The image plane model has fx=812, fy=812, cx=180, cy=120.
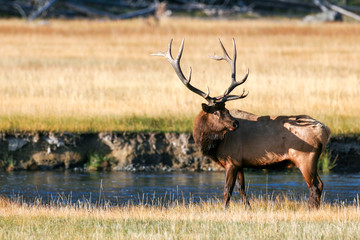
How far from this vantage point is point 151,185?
15.8 meters

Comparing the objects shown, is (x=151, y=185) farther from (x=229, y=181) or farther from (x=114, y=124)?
(x=229, y=181)

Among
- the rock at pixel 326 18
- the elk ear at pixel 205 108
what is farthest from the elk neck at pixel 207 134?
the rock at pixel 326 18

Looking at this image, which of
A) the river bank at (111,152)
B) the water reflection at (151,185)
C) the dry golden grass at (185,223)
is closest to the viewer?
the dry golden grass at (185,223)

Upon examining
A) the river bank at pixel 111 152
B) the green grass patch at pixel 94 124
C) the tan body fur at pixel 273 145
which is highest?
the tan body fur at pixel 273 145

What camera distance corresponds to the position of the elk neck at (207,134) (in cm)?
1221

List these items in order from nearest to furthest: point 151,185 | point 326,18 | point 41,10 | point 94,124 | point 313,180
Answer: point 313,180 < point 151,185 < point 94,124 < point 41,10 < point 326,18

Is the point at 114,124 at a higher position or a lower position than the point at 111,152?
higher

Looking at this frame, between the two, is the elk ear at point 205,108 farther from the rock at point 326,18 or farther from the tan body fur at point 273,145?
the rock at point 326,18

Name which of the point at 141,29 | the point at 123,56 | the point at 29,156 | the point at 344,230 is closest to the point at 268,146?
the point at 344,230

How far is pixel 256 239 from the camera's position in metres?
9.52

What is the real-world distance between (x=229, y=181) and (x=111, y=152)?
19.3ft

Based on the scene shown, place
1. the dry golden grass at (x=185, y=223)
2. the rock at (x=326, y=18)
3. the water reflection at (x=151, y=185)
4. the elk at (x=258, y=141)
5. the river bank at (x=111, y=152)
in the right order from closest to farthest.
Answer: the dry golden grass at (x=185, y=223) → the elk at (x=258, y=141) → the water reflection at (x=151, y=185) → the river bank at (x=111, y=152) → the rock at (x=326, y=18)

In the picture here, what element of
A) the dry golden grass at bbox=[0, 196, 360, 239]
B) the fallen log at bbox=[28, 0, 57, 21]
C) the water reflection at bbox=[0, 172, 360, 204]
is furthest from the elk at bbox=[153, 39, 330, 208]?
the fallen log at bbox=[28, 0, 57, 21]

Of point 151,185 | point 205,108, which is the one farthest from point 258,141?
point 151,185
